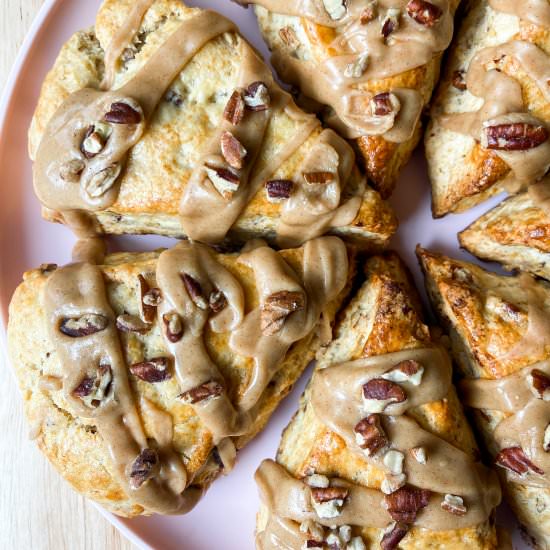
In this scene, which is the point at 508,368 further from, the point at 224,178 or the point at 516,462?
the point at 224,178

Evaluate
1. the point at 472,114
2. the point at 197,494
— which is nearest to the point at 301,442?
the point at 197,494

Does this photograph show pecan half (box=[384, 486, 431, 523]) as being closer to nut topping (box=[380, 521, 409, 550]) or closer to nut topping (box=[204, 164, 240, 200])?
nut topping (box=[380, 521, 409, 550])

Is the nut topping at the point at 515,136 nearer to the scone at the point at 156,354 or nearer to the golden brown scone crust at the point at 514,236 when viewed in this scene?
the golden brown scone crust at the point at 514,236

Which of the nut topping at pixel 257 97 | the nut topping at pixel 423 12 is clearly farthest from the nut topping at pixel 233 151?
the nut topping at pixel 423 12

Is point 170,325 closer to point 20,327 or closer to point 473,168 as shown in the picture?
point 20,327

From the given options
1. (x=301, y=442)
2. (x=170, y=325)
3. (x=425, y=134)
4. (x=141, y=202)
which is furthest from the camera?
(x=425, y=134)

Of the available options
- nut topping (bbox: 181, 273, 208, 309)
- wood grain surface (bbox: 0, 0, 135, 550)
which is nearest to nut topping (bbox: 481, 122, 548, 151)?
nut topping (bbox: 181, 273, 208, 309)
